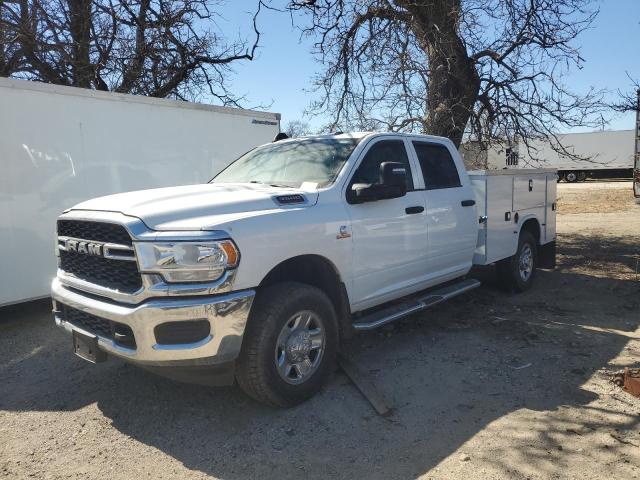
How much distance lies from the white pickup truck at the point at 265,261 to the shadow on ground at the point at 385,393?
387mm

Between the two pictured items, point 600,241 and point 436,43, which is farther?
point 600,241

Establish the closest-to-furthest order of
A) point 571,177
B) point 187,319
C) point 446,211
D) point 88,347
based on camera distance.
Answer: point 187,319
point 88,347
point 446,211
point 571,177

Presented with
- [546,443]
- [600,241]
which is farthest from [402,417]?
[600,241]

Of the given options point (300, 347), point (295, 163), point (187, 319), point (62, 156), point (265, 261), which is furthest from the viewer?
point (62, 156)

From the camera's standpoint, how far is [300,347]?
3869mm

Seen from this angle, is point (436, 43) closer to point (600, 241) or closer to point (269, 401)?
point (600, 241)

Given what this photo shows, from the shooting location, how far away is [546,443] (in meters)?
3.37

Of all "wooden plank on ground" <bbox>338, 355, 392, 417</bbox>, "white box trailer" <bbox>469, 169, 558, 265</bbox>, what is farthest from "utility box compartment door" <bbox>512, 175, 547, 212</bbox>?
"wooden plank on ground" <bbox>338, 355, 392, 417</bbox>

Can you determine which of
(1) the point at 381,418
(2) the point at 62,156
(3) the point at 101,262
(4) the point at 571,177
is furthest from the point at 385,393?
(4) the point at 571,177

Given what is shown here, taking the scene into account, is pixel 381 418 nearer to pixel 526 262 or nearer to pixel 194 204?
pixel 194 204

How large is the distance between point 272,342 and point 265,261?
0.56 metres

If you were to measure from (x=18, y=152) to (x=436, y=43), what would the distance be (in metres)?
6.79

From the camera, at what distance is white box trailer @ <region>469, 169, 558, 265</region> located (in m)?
6.23

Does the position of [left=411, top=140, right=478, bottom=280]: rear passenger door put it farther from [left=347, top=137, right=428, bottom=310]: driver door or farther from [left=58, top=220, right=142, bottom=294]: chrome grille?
[left=58, top=220, right=142, bottom=294]: chrome grille
